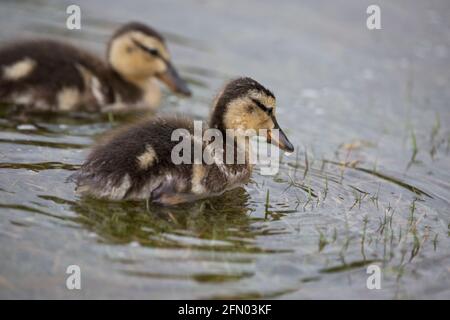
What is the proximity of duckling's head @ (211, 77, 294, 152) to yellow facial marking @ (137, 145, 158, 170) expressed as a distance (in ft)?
2.07

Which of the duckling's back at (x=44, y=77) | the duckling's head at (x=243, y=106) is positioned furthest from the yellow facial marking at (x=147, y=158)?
the duckling's back at (x=44, y=77)

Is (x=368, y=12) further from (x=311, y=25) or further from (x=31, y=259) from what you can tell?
(x=31, y=259)

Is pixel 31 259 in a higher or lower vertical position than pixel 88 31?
lower

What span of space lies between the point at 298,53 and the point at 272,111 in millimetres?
3052

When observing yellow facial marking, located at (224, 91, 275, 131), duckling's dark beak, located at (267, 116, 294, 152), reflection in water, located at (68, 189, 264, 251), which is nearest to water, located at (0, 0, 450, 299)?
reflection in water, located at (68, 189, 264, 251)

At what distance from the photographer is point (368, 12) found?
26.3 ft

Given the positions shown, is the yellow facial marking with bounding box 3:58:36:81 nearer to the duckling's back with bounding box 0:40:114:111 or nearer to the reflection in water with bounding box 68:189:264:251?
the duckling's back with bounding box 0:40:114:111

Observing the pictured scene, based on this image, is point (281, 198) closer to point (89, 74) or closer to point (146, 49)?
point (89, 74)

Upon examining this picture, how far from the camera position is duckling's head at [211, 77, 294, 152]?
4.07 meters

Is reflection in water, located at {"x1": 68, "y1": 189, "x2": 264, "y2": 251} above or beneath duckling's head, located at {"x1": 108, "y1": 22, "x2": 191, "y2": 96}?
beneath

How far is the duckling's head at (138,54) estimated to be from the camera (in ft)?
19.1

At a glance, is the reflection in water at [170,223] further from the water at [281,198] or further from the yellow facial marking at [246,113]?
the yellow facial marking at [246,113]

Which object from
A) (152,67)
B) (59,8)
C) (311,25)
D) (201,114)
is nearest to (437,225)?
(201,114)
